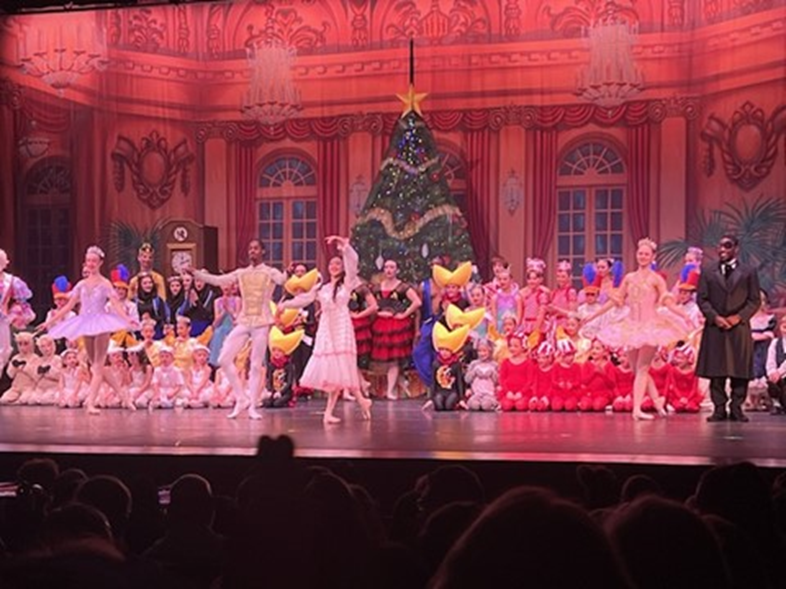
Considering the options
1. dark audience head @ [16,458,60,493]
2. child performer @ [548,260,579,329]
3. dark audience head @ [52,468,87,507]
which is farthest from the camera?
child performer @ [548,260,579,329]

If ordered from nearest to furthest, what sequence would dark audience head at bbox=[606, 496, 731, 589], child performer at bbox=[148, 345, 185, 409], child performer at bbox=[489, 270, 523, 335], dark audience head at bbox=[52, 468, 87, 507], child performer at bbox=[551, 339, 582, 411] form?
dark audience head at bbox=[606, 496, 731, 589], dark audience head at bbox=[52, 468, 87, 507], child performer at bbox=[551, 339, 582, 411], child performer at bbox=[148, 345, 185, 409], child performer at bbox=[489, 270, 523, 335]

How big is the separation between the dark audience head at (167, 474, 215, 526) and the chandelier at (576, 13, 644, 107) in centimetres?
1060

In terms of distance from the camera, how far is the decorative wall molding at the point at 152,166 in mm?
13375

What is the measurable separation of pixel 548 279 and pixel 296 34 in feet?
13.3

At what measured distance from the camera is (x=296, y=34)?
525 inches

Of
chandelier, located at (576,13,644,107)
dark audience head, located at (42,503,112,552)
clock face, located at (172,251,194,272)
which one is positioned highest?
chandelier, located at (576,13,644,107)

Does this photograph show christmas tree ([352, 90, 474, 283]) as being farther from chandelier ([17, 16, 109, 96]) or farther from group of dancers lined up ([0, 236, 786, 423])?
chandelier ([17, 16, 109, 96])

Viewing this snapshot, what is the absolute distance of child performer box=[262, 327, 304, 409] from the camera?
10.3 m

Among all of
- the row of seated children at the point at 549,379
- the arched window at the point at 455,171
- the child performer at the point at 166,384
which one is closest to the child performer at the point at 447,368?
the row of seated children at the point at 549,379

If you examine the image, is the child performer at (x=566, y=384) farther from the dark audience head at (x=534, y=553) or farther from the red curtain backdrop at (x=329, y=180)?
the dark audience head at (x=534, y=553)

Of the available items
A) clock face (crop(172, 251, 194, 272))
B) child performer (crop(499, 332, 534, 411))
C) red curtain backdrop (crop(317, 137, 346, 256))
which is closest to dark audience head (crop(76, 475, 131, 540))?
child performer (crop(499, 332, 534, 411))

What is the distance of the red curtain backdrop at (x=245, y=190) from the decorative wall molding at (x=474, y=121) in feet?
0.50

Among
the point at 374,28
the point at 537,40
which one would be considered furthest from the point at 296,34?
the point at 537,40

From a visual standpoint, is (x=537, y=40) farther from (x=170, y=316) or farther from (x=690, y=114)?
(x=170, y=316)
